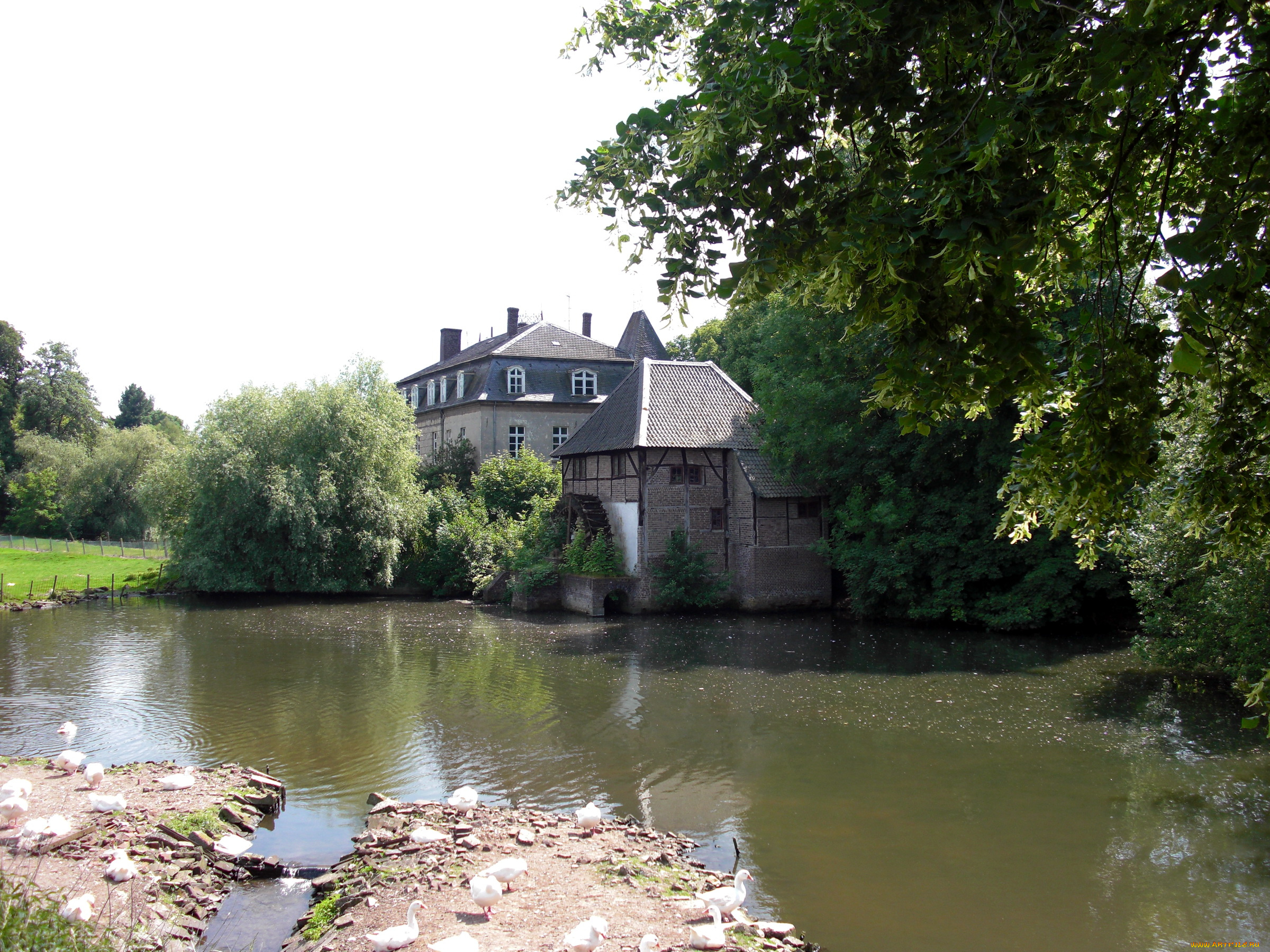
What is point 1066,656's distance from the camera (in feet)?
58.9

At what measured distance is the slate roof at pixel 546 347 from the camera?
3738cm

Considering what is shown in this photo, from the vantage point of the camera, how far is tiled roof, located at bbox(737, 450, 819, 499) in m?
24.6

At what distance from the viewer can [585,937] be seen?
538cm

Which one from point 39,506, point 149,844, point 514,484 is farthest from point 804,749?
point 39,506

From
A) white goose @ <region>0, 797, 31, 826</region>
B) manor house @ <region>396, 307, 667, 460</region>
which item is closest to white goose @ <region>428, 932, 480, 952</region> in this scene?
white goose @ <region>0, 797, 31, 826</region>

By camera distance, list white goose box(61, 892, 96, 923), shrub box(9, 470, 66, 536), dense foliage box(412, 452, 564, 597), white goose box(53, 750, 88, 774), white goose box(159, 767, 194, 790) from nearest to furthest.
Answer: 1. white goose box(61, 892, 96, 923)
2. white goose box(159, 767, 194, 790)
3. white goose box(53, 750, 88, 774)
4. dense foliage box(412, 452, 564, 597)
5. shrub box(9, 470, 66, 536)

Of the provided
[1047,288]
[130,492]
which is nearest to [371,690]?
[1047,288]

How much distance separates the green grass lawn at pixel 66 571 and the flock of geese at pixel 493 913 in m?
26.4

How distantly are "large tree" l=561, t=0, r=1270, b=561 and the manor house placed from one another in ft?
98.1

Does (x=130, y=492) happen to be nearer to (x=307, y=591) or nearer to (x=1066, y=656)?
(x=307, y=591)

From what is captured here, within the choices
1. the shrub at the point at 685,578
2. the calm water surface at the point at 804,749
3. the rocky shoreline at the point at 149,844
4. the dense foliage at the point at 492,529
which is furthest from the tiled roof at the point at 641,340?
the rocky shoreline at the point at 149,844

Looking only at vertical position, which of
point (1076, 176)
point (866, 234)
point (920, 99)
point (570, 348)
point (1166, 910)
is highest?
point (570, 348)

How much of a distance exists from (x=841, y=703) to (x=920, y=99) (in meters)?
11.8

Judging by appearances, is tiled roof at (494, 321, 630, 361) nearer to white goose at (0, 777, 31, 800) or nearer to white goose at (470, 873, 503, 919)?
white goose at (0, 777, 31, 800)
